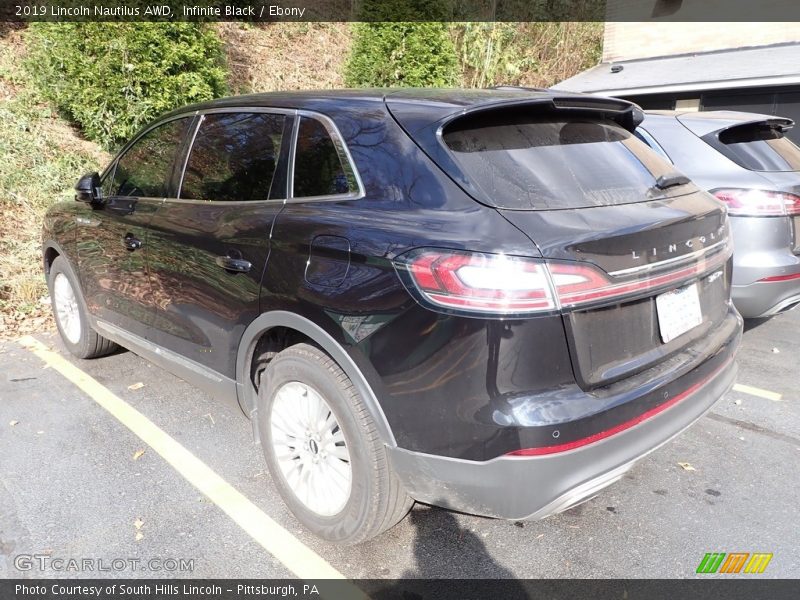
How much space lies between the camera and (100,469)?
322cm

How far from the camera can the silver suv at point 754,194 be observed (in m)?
4.12

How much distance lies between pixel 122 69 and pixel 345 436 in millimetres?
6659

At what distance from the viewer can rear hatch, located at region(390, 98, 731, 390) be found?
206 centimetres

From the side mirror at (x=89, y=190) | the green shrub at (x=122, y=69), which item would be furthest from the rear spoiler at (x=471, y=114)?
the green shrub at (x=122, y=69)

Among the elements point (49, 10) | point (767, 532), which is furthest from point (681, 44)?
point (767, 532)

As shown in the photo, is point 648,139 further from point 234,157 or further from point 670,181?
point 234,157

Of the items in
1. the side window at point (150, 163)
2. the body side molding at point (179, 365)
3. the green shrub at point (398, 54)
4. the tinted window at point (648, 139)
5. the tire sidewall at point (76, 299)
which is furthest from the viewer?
the green shrub at point (398, 54)

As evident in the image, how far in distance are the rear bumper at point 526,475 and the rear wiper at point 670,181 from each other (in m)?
0.98

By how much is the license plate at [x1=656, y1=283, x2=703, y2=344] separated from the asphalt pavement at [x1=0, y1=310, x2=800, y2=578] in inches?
37.5

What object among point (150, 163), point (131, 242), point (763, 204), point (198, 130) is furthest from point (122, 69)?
point (763, 204)

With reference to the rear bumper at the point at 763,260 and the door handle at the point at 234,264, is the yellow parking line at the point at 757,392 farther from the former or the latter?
the door handle at the point at 234,264

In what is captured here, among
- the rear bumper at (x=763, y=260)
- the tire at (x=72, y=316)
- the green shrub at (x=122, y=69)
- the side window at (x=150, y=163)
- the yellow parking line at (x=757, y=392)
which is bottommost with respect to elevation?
the yellow parking line at (x=757, y=392)

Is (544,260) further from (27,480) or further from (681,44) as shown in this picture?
(681,44)

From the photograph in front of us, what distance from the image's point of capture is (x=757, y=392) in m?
4.12
